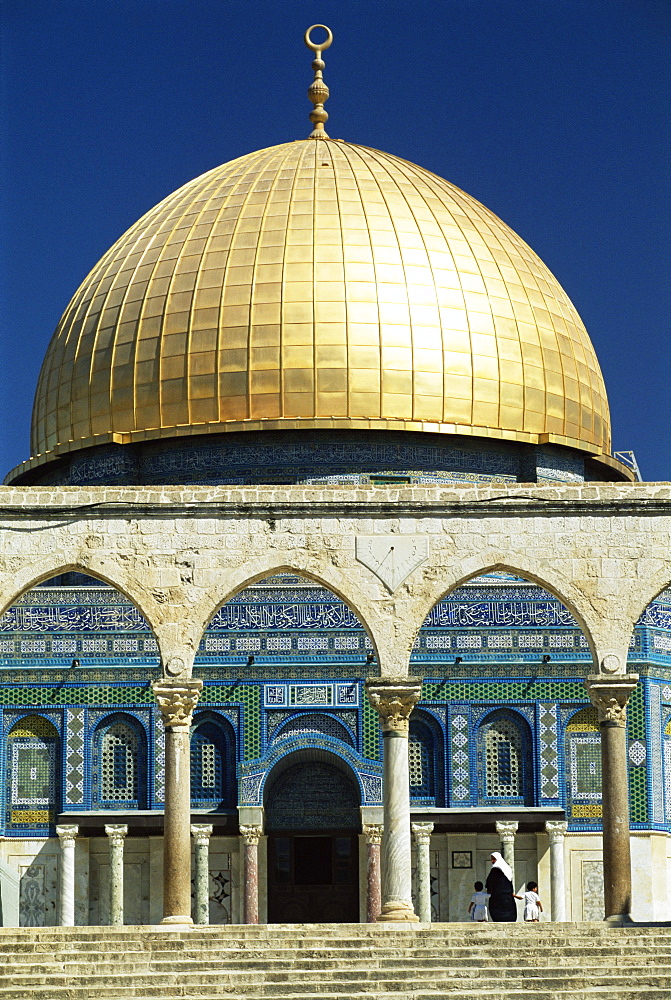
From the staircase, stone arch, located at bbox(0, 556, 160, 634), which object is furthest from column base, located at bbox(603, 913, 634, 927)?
stone arch, located at bbox(0, 556, 160, 634)

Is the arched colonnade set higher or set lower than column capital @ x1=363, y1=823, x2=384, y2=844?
higher

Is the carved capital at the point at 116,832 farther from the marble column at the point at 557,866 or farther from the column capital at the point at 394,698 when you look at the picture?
the column capital at the point at 394,698

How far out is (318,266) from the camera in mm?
21438

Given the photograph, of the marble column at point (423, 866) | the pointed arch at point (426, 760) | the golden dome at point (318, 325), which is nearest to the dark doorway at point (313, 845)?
the pointed arch at point (426, 760)

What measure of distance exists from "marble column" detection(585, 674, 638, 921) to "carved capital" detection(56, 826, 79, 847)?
6004mm

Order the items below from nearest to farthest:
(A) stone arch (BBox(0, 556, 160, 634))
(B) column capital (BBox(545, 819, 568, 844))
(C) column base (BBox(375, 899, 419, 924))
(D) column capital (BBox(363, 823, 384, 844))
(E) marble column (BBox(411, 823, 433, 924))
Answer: (C) column base (BBox(375, 899, 419, 924))
(A) stone arch (BBox(0, 556, 160, 634))
(E) marble column (BBox(411, 823, 433, 924))
(D) column capital (BBox(363, 823, 384, 844))
(B) column capital (BBox(545, 819, 568, 844))

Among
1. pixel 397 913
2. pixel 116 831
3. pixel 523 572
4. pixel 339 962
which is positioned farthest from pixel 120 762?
pixel 339 962

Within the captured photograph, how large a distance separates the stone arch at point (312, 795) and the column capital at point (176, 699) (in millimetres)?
4592

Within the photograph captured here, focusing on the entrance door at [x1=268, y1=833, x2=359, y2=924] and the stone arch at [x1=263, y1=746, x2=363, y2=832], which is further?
the stone arch at [x1=263, y1=746, x2=363, y2=832]

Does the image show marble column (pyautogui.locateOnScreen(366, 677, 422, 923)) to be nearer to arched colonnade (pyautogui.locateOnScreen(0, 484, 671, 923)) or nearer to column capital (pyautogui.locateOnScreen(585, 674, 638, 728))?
arched colonnade (pyautogui.locateOnScreen(0, 484, 671, 923))

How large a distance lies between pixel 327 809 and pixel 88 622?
9.41 ft

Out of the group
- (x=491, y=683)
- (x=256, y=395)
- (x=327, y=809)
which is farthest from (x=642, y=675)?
(x=256, y=395)

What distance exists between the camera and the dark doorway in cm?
1898

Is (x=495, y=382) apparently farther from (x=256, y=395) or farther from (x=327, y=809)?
(x=327, y=809)
